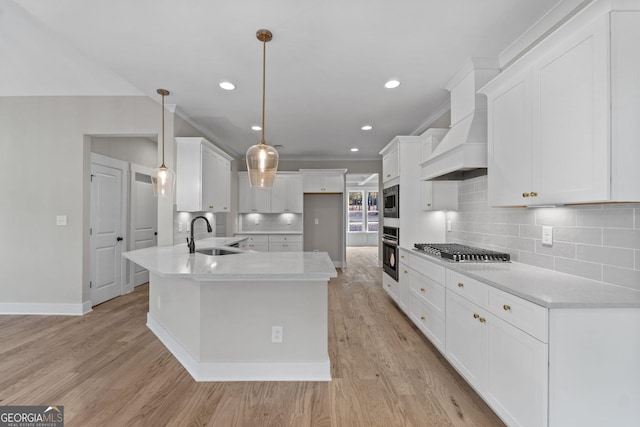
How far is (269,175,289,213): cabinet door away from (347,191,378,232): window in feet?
18.7

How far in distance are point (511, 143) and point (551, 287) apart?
0.98m

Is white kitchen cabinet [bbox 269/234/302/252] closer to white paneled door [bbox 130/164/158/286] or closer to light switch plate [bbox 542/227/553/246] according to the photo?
white paneled door [bbox 130/164/158/286]

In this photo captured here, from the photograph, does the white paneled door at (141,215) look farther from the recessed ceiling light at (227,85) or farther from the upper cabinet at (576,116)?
the upper cabinet at (576,116)

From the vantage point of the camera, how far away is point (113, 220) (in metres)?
4.30

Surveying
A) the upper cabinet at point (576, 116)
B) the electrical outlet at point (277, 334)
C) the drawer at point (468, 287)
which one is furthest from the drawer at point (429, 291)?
the electrical outlet at point (277, 334)

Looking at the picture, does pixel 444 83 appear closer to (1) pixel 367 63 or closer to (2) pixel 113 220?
(1) pixel 367 63

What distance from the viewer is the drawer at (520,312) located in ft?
4.42

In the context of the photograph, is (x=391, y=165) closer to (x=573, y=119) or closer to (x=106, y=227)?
(x=573, y=119)

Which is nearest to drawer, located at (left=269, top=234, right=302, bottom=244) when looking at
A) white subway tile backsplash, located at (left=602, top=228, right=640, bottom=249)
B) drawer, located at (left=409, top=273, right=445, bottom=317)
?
drawer, located at (left=409, top=273, right=445, bottom=317)

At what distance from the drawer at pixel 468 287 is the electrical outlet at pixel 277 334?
136 cm

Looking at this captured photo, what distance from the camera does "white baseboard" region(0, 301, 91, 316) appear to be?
3562 millimetres

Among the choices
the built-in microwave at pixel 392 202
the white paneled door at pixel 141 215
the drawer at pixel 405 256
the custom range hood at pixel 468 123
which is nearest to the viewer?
the custom range hood at pixel 468 123

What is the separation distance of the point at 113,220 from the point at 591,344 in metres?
5.28

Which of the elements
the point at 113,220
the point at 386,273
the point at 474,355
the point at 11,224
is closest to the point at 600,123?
the point at 474,355
